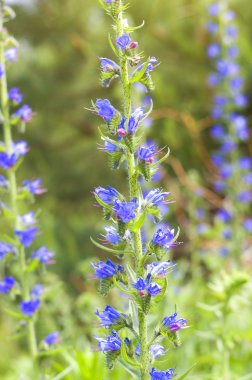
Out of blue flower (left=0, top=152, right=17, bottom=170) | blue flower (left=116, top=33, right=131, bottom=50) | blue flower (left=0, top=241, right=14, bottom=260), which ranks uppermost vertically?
blue flower (left=0, top=152, right=17, bottom=170)

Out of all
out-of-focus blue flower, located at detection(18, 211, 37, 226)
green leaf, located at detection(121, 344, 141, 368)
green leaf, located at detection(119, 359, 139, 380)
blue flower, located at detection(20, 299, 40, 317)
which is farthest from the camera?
out-of-focus blue flower, located at detection(18, 211, 37, 226)

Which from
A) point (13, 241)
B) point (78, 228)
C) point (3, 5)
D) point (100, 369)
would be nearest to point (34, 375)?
point (100, 369)

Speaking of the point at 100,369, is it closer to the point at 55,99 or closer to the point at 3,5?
the point at 3,5

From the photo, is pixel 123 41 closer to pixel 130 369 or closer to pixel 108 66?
pixel 108 66

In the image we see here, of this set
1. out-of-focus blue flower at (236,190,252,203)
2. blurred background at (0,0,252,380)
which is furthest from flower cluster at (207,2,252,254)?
blurred background at (0,0,252,380)

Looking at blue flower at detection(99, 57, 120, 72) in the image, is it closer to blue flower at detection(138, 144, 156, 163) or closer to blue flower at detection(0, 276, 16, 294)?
blue flower at detection(138, 144, 156, 163)

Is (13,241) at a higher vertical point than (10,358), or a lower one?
lower

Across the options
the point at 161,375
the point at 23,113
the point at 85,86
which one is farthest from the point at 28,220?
the point at 85,86
